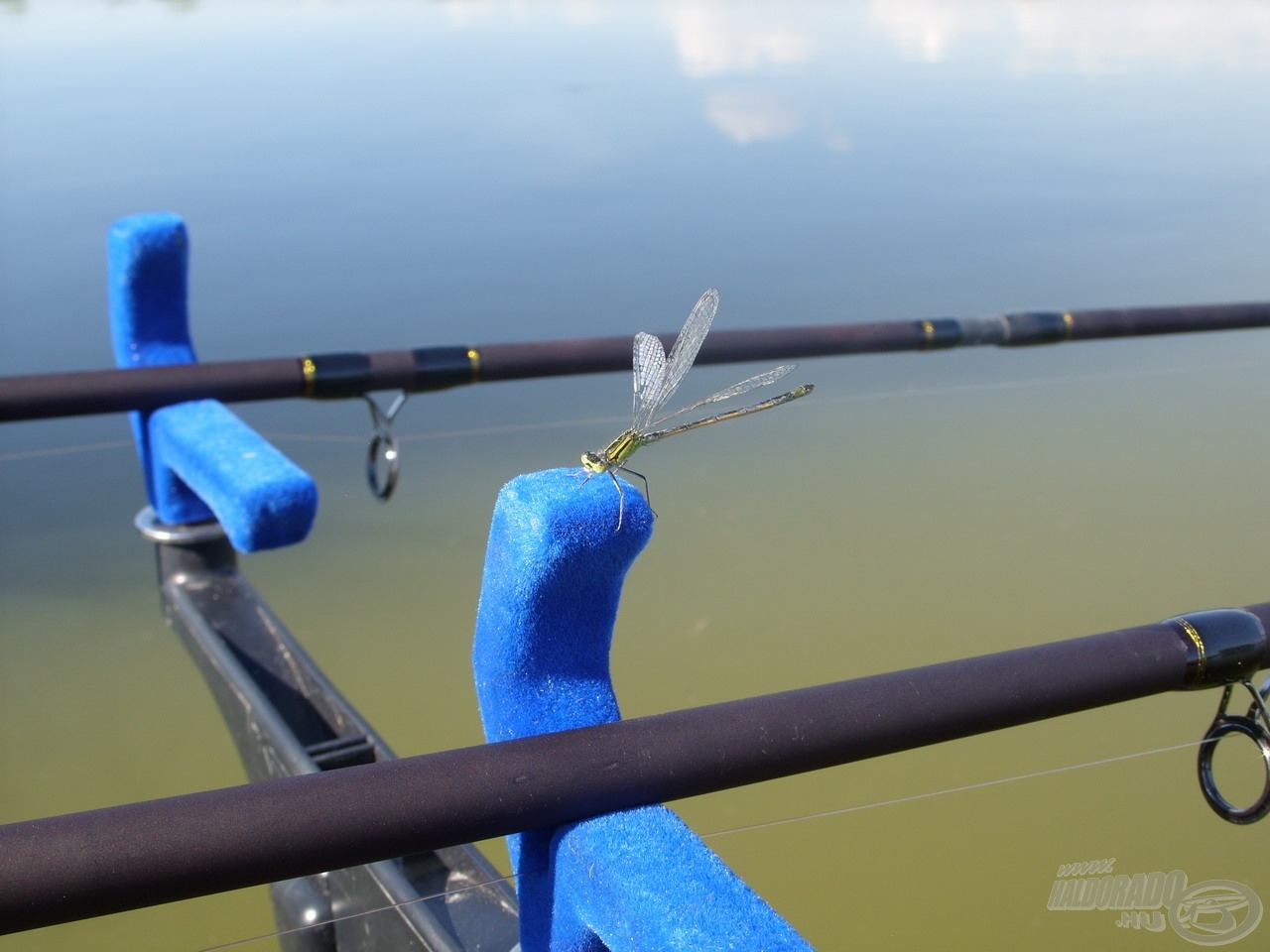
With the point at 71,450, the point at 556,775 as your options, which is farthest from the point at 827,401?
the point at 556,775

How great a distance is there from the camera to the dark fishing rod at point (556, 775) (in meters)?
0.34

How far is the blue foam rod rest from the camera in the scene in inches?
15.3

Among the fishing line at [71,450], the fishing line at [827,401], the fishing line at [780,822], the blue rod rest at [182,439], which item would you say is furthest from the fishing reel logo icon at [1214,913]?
the fishing line at [71,450]

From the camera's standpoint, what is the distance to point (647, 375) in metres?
0.50

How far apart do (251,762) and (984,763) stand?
529 mm

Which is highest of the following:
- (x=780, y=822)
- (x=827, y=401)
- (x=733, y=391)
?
(x=733, y=391)

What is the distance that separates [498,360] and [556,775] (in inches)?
26.1

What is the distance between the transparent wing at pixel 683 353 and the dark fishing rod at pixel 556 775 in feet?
0.42

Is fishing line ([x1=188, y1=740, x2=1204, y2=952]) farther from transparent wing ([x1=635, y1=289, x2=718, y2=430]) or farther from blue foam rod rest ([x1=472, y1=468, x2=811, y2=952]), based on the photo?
transparent wing ([x1=635, y1=289, x2=718, y2=430])

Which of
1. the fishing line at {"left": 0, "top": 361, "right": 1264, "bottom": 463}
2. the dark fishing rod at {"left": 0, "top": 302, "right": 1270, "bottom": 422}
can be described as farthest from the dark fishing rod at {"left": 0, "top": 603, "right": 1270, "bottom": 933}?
the fishing line at {"left": 0, "top": 361, "right": 1264, "bottom": 463}

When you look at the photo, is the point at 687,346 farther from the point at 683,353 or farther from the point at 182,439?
the point at 182,439

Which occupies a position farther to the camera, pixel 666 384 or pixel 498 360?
pixel 498 360

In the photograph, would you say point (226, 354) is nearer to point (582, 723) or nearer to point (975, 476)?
point (975, 476)

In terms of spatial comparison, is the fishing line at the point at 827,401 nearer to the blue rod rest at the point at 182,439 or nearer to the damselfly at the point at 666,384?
the blue rod rest at the point at 182,439
